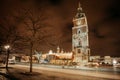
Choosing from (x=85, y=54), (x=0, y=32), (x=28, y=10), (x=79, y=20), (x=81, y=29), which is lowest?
(x=85, y=54)

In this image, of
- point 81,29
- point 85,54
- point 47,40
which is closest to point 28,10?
point 47,40

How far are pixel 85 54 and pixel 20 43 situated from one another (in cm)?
5280

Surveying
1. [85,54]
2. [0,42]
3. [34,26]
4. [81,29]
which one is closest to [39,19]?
[34,26]

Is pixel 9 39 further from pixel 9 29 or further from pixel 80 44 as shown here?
pixel 80 44

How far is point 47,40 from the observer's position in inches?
951

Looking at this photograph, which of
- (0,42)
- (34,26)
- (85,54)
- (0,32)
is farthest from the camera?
(85,54)

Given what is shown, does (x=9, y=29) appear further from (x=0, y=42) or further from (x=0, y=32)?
(x=0, y=42)

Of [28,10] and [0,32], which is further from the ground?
[28,10]

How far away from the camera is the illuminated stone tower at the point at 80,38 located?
270 feet

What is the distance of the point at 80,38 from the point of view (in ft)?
288

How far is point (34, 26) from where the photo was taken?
24.0m

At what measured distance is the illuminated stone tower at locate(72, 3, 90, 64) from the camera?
82.1m

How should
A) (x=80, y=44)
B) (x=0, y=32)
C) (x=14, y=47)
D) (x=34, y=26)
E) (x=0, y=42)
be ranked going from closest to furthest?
(x=34, y=26), (x=0, y=42), (x=0, y=32), (x=14, y=47), (x=80, y=44)

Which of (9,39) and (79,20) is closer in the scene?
(9,39)
